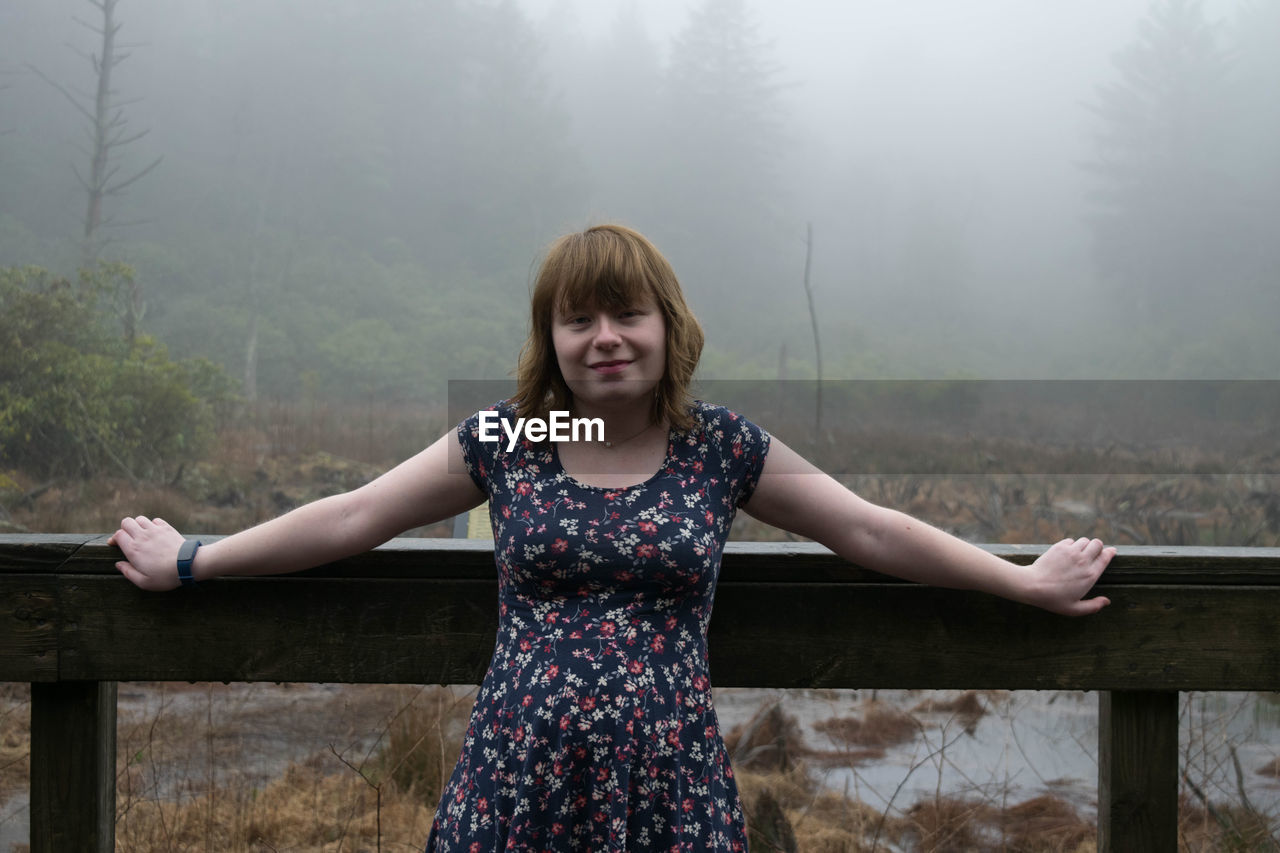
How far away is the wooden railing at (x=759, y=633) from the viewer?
5.35 feet

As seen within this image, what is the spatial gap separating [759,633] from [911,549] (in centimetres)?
27

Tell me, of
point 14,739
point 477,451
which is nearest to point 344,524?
point 477,451

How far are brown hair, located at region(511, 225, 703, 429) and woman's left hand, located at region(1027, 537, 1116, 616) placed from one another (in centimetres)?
53

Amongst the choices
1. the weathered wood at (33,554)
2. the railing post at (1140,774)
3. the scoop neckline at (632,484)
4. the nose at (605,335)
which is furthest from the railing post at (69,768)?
the railing post at (1140,774)

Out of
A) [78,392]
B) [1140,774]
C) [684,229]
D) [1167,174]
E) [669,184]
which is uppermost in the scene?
[669,184]

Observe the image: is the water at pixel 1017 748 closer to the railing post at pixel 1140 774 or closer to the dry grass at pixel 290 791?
the dry grass at pixel 290 791

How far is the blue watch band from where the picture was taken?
1.60 metres

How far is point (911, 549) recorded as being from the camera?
4.98 feet

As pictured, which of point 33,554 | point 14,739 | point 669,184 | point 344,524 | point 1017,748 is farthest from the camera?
point 669,184

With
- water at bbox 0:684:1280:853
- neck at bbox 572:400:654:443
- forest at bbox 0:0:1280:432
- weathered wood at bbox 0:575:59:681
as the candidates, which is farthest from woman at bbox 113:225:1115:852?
forest at bbox 0:0:1280:432

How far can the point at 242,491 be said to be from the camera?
1462 cm

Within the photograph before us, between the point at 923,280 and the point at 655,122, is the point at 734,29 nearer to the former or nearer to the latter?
the point at 655,122

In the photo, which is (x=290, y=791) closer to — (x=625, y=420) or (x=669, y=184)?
(x=625, y=420)

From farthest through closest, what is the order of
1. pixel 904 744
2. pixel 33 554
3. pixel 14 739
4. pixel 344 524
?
pixel 904 744 → pixel 14 739 → pixel 33 554 → pixel 344 524
